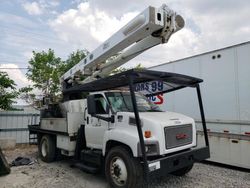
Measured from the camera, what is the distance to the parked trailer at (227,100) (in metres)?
6.04

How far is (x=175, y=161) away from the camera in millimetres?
4617

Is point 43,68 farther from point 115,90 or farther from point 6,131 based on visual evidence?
point 115,90

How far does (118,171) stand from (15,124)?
330 inches

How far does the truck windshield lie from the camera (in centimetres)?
555

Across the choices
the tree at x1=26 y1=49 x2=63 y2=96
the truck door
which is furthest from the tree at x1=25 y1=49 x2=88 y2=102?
the truck door

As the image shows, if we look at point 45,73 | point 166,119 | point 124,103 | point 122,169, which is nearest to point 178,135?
point 166,119

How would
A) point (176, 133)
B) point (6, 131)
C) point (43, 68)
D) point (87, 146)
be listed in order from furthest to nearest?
point (43, 68) → point (6, 131) → point (87, 146) → point (176, 133)

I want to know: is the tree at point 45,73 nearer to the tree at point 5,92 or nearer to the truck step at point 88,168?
the tree at point 5,92

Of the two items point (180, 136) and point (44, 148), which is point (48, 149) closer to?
point (44, 148)

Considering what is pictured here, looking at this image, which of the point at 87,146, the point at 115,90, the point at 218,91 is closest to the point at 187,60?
the point at 218,91

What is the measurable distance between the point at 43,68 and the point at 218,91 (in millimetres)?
14794

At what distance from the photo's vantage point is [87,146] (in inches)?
244

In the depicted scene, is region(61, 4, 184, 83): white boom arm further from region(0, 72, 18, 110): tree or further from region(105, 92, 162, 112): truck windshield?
region(0, 72, 18, 110): tree

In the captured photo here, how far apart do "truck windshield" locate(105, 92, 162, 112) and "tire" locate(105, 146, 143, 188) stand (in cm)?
103
